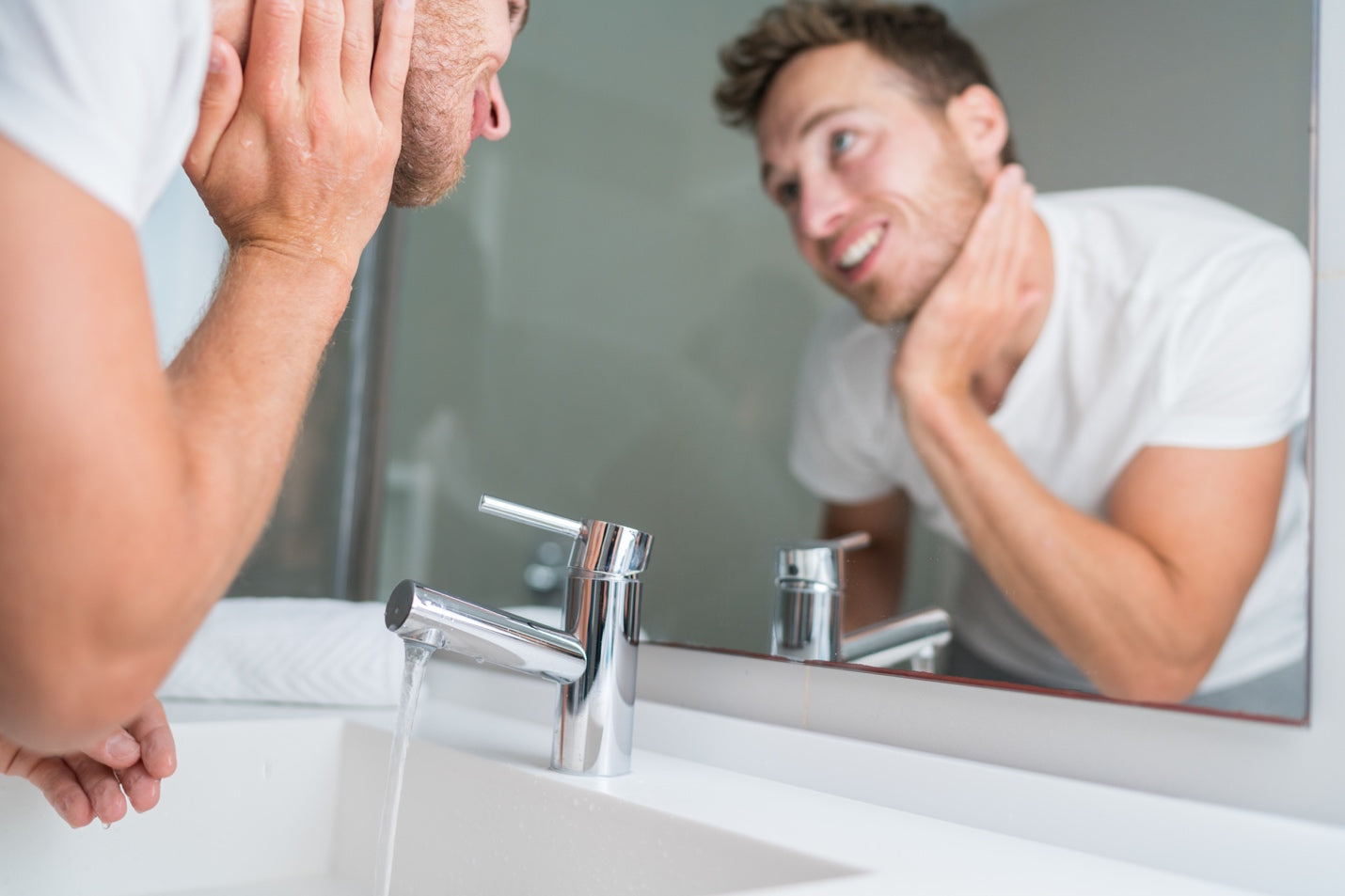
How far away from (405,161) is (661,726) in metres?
0.45

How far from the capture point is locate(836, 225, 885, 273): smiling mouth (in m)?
0.83

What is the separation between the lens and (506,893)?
27.6 inches

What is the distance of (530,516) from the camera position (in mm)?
735

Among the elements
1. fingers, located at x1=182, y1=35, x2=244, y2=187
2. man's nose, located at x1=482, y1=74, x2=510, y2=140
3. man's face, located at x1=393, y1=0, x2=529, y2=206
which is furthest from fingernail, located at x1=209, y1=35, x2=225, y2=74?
man's nose, located at x1=482, y1=74, x2=510, y2=140

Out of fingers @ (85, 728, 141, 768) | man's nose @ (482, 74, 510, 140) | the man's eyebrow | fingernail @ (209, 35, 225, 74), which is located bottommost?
fingers @ (85, 728, 141, 768)

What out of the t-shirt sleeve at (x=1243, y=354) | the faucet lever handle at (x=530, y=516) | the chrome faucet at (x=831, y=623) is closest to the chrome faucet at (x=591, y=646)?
the faucet lever handle at (x=530, y=516)

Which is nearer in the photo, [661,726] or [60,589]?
[60,589]

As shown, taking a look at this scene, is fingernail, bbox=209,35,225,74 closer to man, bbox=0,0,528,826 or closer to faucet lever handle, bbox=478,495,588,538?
man, bbox=0,0,528,826

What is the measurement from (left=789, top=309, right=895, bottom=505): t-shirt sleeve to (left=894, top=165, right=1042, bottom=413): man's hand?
34 millimetres

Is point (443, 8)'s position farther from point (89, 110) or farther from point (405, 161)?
point (89, 110)

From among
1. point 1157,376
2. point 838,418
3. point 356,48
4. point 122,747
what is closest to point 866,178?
point 838,418

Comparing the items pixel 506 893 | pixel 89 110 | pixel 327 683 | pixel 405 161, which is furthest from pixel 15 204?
pixel 327 683

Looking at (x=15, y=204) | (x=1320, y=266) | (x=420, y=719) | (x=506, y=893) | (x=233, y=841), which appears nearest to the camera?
(x=15, y=204)

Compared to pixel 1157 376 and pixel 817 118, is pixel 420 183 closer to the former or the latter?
pixel 817 118
